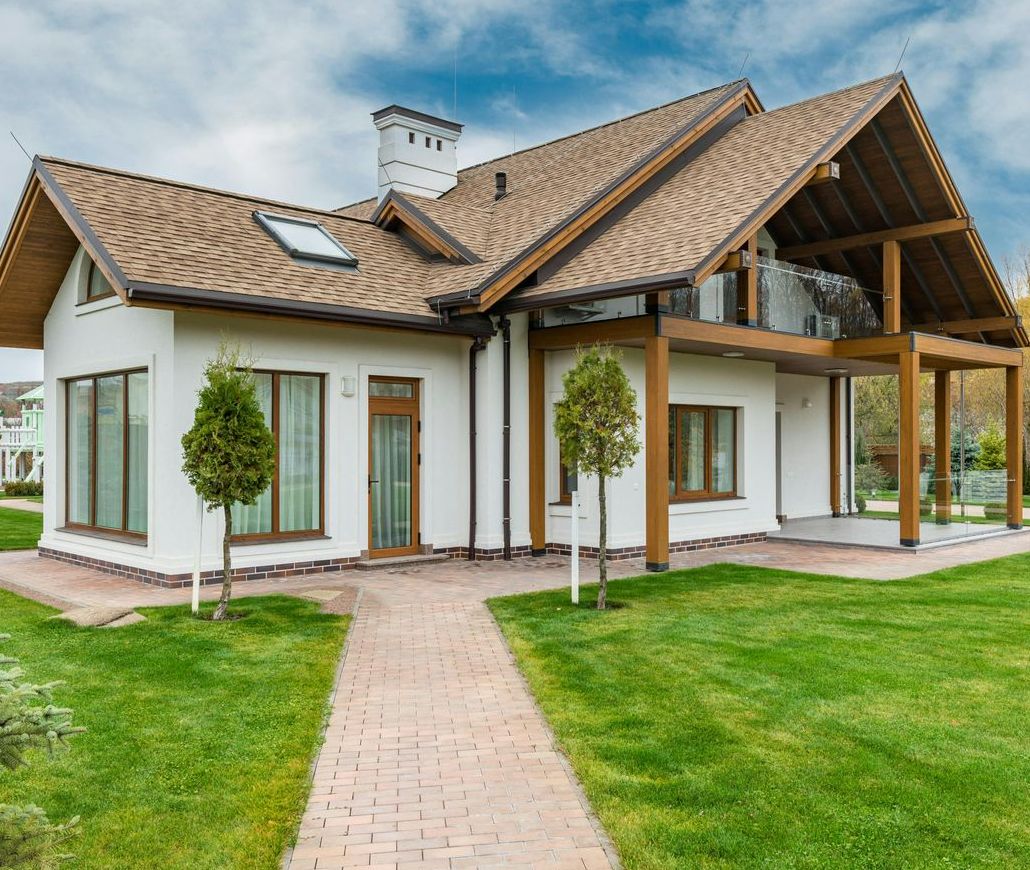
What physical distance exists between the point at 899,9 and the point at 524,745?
85.6 ft

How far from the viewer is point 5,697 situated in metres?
2.62

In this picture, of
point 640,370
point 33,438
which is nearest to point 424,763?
point 640,370

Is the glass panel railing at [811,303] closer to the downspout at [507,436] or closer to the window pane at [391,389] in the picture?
the downspout at [507,436]

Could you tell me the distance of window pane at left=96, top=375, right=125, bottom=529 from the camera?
39.0 feet

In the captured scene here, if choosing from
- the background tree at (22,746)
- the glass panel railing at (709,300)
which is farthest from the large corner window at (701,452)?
the background tree at (22,746)

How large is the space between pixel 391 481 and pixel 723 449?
591 centimetres

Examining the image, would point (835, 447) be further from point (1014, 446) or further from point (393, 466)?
point (393, 466)

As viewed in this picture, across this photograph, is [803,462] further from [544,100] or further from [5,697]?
[5,697]

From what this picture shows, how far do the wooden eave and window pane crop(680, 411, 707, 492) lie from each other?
3.63 meters

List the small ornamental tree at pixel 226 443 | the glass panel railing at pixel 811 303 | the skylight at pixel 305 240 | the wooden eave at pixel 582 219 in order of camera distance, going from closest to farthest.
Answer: the small ornamental tree at pixel 226 443
the wooden eave at pixel 582 219
the skylight at pixel 305 240
the glass panel railing at pixel 811 303

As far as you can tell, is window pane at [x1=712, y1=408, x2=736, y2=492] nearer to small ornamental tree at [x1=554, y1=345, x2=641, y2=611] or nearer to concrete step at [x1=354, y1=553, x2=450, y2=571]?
concrete step at [x1=354, y1=553, x2=450, y2=571]

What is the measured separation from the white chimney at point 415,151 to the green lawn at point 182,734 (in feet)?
36.1

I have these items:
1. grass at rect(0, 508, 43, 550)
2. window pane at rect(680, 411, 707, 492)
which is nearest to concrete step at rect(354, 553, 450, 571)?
window pane at rect(680, 411, 707, 492)

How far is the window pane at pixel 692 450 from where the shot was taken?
14.6m
